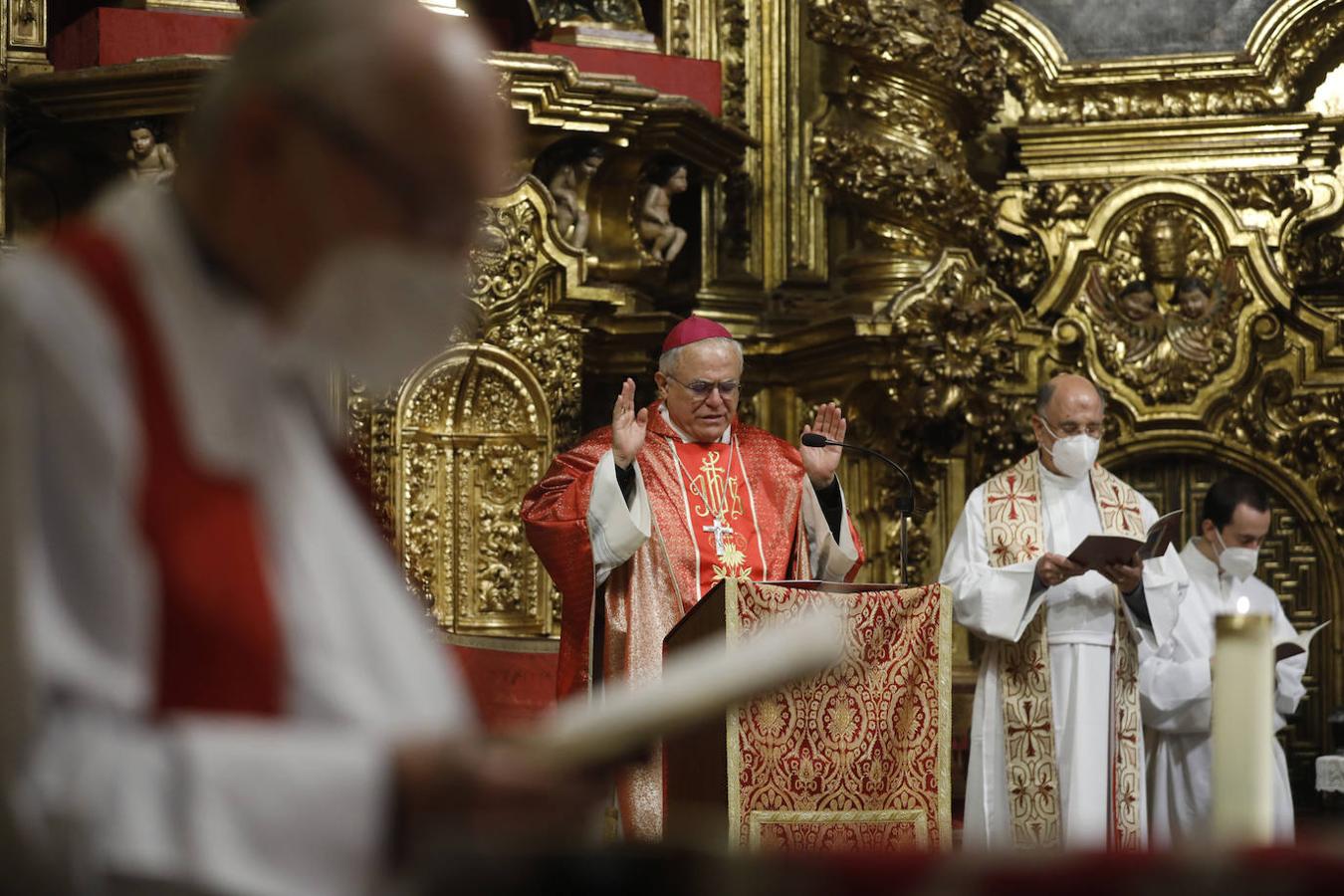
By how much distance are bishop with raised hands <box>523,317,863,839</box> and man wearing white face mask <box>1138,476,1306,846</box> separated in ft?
A: 5.09

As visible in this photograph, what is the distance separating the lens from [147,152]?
803cm

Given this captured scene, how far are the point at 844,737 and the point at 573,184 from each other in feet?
11.7

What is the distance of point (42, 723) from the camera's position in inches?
60.6

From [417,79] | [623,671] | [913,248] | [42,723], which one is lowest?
[623,671]

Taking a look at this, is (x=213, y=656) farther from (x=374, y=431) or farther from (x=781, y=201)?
(x=781, y=201)

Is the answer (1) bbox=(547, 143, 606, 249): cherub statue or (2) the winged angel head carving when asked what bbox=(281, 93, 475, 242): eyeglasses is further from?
(2) the winged angel head carving

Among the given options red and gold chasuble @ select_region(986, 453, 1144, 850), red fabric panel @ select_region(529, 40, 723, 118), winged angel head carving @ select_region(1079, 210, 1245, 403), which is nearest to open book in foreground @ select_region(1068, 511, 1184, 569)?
red and gold chasuble @ select_region(986, 453, 1144, 850)

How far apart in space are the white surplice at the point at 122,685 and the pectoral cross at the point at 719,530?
18.2ft

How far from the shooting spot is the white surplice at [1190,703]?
7.94m

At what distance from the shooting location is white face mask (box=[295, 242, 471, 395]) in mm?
1747

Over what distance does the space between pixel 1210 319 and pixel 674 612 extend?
4.04 meters

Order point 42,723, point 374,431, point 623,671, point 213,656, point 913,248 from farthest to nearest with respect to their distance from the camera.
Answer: point 913,248
point 374,431
point 623,671
point 213,656
point 42,723

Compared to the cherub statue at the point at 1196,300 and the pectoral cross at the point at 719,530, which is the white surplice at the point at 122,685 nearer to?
the pectoral cross at the point at 719,530

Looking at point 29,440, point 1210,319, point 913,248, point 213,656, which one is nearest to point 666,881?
point 213,656
